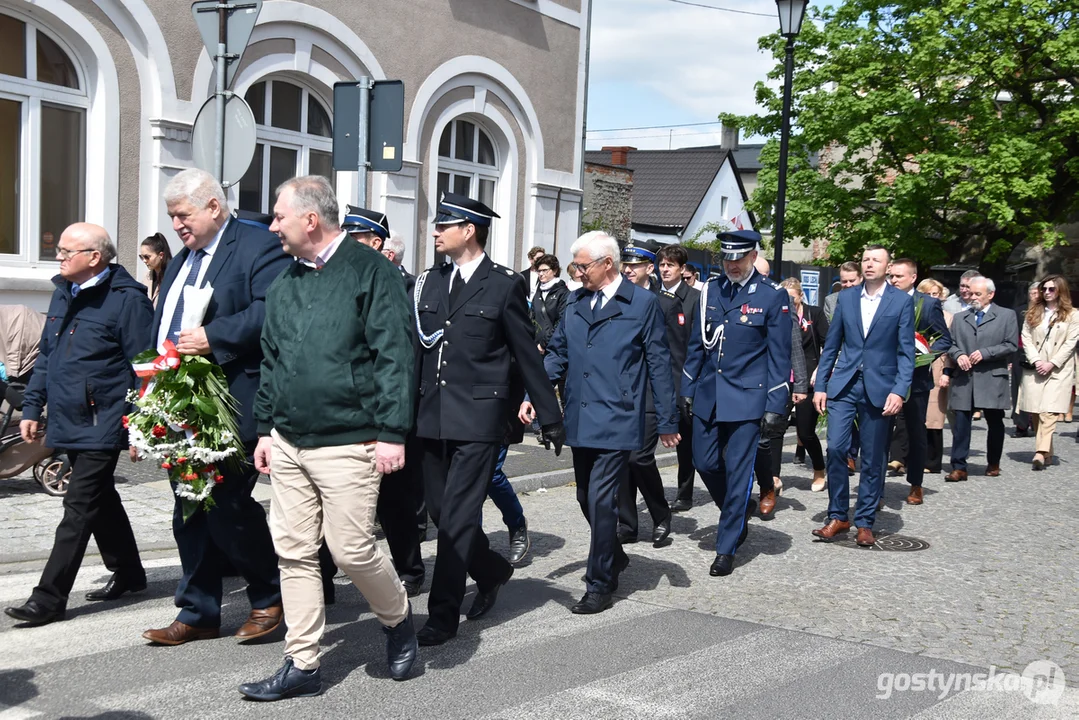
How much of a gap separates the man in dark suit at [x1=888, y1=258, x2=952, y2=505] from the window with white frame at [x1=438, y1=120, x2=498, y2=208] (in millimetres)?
7012

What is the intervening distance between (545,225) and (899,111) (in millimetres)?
14581

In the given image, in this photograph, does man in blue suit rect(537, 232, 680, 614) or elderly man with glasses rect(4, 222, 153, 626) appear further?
man in blue suit rect(537, 232, 680, 614)

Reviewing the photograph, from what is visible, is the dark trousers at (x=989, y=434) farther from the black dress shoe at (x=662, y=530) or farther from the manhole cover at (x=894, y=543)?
the black dress shoe at (x=662, y=530)

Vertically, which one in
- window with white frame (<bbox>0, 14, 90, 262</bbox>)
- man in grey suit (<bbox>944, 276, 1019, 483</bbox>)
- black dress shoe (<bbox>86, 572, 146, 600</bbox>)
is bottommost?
black dress shoe (<bbox>86, 572, 146, 600</bbox>)

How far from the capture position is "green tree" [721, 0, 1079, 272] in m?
27.5

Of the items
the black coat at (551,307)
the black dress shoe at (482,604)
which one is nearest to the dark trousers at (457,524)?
the black dress shoe at (482,604)

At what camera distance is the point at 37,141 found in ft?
36.0

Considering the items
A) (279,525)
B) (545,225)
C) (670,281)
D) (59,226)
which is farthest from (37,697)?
A: (545,225)

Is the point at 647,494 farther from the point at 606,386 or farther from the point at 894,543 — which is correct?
the point at 606,386

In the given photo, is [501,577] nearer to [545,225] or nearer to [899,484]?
Answer: [899,484]

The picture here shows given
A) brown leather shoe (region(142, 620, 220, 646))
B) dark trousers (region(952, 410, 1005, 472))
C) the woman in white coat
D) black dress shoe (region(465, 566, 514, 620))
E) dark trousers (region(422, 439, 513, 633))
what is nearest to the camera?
brown leather shoe (region(142, 620, 220, 646))

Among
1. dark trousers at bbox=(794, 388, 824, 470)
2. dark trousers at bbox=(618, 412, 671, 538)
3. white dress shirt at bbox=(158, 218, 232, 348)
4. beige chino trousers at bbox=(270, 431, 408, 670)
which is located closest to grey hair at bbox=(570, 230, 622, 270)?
dark trousers at bbox=(618, 412, 671, 538)

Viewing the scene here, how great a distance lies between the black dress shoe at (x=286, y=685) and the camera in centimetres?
457

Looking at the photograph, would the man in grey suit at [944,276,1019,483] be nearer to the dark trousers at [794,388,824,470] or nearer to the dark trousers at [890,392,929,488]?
the dark trousers at [794,388,824,470]
